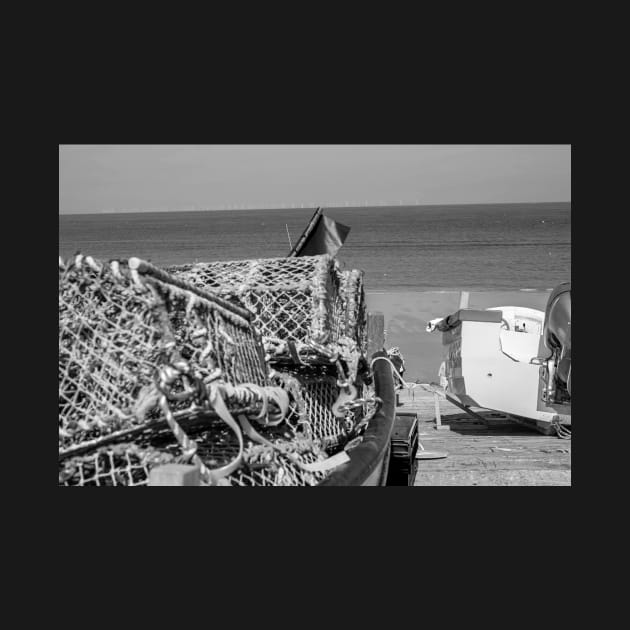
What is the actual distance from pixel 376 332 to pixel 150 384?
580 cm

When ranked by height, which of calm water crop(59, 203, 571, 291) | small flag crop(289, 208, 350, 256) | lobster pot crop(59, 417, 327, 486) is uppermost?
calm water crop(59, 203, 571, 291)

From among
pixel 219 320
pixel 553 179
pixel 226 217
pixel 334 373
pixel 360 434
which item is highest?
pixel 226 217

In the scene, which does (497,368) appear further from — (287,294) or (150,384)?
(150,384)

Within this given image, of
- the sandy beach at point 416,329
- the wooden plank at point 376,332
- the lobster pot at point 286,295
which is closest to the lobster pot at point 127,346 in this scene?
the lobster pot at point 286,295

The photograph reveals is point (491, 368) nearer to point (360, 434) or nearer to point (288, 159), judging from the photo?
point (360, 434)

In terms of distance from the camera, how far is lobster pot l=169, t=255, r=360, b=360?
354 centimetres

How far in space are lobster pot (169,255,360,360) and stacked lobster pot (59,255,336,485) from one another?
76cm

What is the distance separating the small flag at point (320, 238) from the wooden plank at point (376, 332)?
2.64 m

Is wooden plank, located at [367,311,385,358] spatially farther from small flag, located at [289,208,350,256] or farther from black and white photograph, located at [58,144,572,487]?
small flag, located at [289,208,350,256]

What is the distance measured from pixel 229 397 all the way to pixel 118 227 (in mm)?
4212

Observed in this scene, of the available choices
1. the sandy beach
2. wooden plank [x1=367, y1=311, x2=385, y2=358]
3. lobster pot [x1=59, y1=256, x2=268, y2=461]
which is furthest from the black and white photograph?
the sandy beach

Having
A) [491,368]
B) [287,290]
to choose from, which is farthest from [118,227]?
[491,368]

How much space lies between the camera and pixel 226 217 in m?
10.5

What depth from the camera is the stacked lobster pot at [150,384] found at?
229cm
